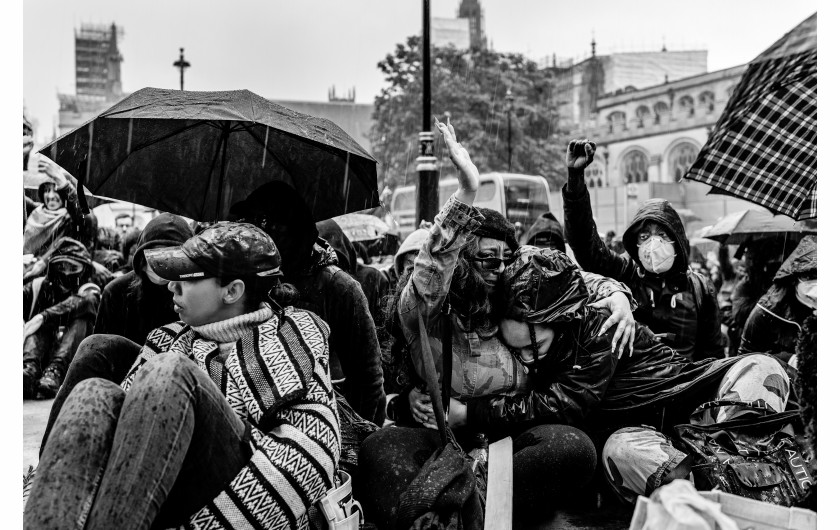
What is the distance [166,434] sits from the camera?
2.47 metres

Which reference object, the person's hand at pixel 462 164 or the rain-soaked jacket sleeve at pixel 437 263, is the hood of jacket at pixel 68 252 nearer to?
the rain-soaked jacket sleeve at pixel 437 263

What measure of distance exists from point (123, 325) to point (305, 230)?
106cm

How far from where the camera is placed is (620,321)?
3.69 meters

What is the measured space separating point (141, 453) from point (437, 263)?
1.36 metres

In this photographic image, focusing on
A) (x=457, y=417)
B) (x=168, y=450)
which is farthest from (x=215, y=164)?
(x=168, y=450)

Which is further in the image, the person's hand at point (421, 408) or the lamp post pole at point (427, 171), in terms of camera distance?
the lamp post pole at point (427, 171)

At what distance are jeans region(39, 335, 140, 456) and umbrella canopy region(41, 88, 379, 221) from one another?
3.32 ft

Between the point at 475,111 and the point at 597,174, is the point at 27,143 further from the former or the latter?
the point at 597,174

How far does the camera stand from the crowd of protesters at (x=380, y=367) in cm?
250

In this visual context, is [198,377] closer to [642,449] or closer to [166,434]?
[166,434]

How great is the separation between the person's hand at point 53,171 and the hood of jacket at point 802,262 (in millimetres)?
6304

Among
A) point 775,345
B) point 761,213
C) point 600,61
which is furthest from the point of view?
point 600,61

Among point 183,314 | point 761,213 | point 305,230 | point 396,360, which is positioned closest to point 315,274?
point 305,230

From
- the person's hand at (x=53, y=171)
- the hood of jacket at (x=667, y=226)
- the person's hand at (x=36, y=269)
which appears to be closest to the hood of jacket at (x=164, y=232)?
the hood of jacket at (x=667, y=226)
